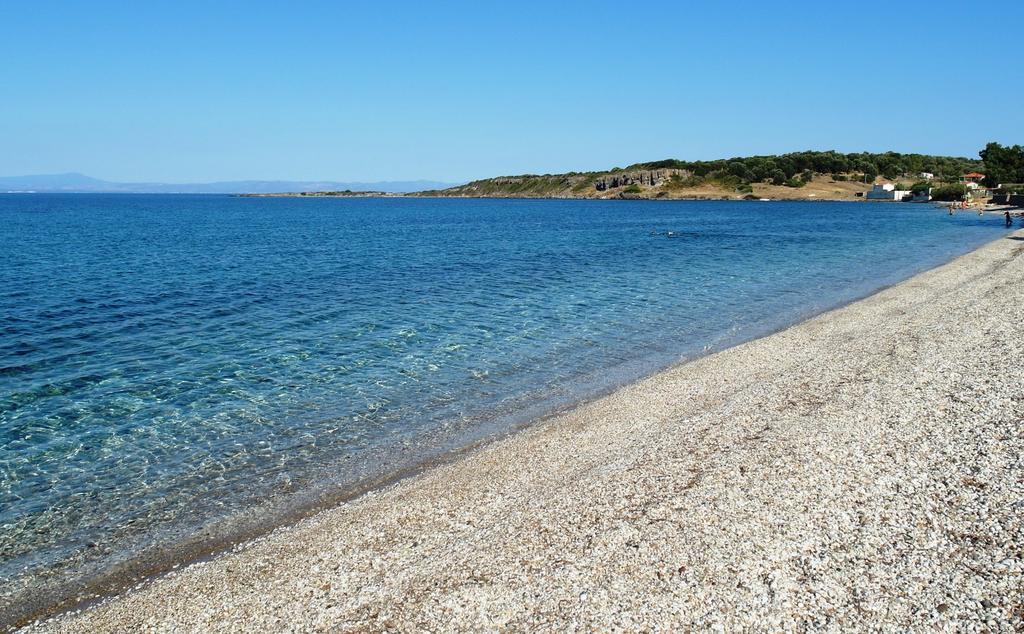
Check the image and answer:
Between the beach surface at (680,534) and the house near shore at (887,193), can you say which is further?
the house near shore at (887,193)

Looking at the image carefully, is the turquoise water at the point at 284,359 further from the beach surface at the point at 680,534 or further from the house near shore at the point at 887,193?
the house near shore at the point at 887,193

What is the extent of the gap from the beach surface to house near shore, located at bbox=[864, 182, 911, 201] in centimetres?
16886

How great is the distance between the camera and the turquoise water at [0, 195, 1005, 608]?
39.8ft

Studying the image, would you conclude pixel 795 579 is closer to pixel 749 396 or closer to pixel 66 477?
pixel 749 396

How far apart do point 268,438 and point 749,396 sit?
11.3 metres

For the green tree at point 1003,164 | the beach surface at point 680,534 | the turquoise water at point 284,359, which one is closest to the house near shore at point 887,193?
the green tree at point 1003,164

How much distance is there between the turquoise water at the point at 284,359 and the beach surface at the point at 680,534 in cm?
203

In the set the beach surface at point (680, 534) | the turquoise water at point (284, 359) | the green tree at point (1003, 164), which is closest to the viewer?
the beach surface at point (680, 534)

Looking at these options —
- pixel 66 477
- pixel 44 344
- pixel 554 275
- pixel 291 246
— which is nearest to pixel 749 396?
pixel 66 477

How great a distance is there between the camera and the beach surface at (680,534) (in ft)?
25.5

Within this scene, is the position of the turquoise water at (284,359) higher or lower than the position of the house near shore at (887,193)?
lower

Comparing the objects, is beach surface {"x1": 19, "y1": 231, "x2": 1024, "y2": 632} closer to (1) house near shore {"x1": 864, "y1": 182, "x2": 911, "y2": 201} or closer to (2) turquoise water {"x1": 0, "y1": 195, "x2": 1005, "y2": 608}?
(2) turquoise water {"x1": 0, "y1": 195, "x2": 1005, "y2": 608}

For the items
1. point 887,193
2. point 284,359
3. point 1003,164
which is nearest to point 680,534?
point 284,359

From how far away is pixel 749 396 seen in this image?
52.4 ft
